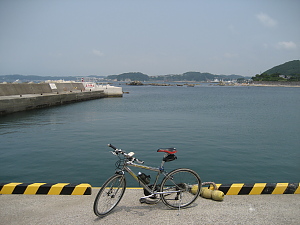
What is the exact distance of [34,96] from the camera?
32.9 metres

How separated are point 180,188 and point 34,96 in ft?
103

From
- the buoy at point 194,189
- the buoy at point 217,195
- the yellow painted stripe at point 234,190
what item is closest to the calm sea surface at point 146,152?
the yellow painted stripe at point 234,190

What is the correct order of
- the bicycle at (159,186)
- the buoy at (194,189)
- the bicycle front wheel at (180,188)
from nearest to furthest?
the bicycle at (159,186) < the bicycle front wheel at (180,188) < the buoy at (194,189)

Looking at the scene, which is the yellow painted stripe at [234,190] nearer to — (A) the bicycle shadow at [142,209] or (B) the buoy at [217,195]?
(B) the buoy at [217,195]

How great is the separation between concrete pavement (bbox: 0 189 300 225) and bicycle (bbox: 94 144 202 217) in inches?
6.5

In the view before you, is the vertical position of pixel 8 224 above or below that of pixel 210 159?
above

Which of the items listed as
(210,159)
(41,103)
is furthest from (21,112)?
(210,159)

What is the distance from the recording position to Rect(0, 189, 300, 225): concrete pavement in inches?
180

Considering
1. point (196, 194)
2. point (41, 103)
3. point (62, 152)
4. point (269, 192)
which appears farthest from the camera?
point (41, 103)

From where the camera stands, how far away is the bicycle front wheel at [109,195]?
182 inches

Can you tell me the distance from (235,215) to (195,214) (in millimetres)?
697

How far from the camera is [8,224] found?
14.7 feet

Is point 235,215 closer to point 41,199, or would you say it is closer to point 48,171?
point 41,199

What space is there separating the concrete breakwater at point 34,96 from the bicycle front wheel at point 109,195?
24.4m
